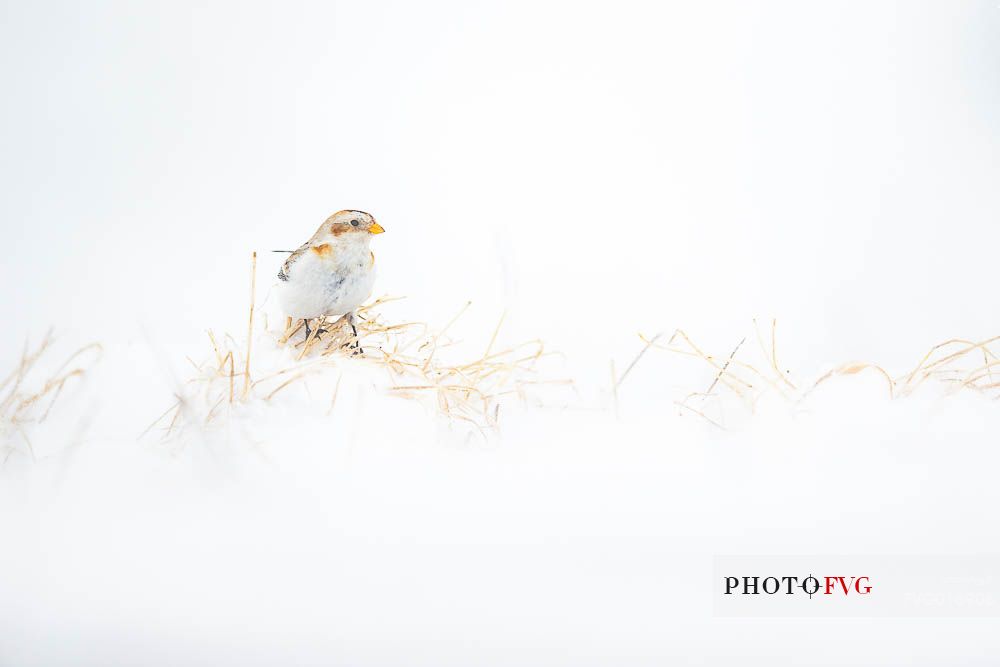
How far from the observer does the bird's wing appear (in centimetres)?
149

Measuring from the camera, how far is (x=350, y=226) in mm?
1480

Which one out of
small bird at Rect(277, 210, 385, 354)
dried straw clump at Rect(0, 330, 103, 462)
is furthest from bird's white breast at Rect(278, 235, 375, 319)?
dried straw clump at Rect(0, 330, 103, 462)

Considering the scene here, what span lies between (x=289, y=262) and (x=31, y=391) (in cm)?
53

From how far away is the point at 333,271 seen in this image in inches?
57.2

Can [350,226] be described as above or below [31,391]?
above

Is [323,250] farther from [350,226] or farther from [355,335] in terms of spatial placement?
[355,335]

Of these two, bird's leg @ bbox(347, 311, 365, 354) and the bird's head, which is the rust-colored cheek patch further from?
bird's leg @ bbox(347, 311, 365, 354)

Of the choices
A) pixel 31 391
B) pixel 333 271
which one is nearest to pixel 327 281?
Result: pixel 333 271

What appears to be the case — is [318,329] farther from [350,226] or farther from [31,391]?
[31,391]

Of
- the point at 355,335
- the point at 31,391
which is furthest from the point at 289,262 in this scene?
the point at 31,391

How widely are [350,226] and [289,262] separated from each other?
0.14 metres

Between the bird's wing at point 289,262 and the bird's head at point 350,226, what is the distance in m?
0.05

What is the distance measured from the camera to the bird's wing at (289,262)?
1.49m

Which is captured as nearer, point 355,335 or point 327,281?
point 327,281
